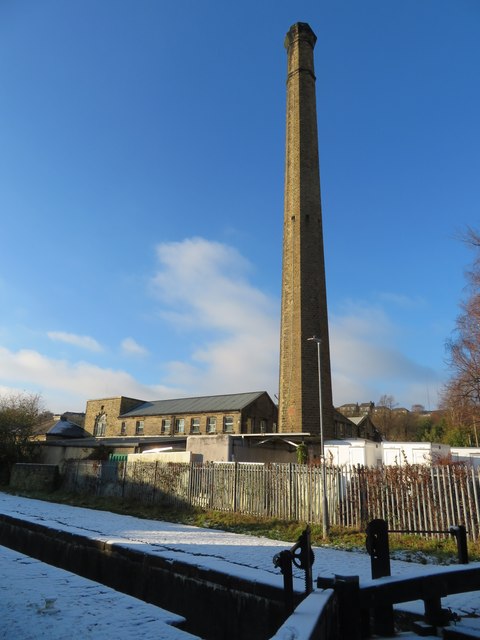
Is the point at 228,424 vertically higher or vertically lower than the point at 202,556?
higher

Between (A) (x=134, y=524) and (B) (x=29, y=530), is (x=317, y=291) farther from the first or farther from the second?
(B) (x=29, y=530)

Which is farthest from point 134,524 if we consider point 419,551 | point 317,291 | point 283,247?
point 283,247

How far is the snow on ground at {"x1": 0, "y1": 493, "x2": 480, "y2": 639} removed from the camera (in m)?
5.82

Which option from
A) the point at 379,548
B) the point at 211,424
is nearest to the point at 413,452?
the point at 379,548

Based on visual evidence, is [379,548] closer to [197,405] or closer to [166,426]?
[197,405]

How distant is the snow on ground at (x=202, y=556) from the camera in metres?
5.82

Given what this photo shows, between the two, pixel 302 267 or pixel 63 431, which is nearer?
pixel 302 267

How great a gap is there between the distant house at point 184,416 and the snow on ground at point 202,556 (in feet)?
81.5

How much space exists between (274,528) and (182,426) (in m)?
31.2

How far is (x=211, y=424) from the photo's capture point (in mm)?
42562

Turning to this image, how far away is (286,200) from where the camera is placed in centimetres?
3275

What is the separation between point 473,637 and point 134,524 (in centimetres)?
1358

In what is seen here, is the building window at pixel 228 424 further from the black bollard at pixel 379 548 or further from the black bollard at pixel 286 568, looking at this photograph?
the black bollard at pixel 379 548

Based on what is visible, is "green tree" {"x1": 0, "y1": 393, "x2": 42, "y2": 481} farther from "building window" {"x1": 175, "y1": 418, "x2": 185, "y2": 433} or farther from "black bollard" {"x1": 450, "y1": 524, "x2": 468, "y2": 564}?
"black bollard" {"x1": 450, "y1": 524, "x2": 468, "y2": 564}
